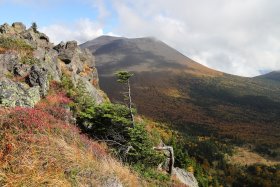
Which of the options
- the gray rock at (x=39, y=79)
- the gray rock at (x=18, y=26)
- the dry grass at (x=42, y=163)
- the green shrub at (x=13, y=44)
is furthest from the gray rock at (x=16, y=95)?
the gray rock at (x=18, y=26)

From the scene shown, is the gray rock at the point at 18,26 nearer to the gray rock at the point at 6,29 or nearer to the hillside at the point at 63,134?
the gray rock at the point at 6,29

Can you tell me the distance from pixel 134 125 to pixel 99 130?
91.3 inches

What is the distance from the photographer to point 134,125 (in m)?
19.0

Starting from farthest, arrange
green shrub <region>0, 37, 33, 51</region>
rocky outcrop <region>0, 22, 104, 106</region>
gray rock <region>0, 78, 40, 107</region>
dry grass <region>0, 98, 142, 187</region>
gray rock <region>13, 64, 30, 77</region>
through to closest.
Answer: green shrub <region>0, 37, 33, 51</region> < gray rock <region>13, 64, 30, 77</region> < rocky outcrop <region>0, 22, 104, 106</region> < gray rock <region>0, 78, 40, 107</region> < dry grass <region>0, 98, 142, 187</region>

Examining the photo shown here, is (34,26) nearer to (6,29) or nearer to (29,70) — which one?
(6,29)

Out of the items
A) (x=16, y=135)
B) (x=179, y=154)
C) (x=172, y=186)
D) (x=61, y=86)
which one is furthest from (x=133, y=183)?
(x=179, y=154)

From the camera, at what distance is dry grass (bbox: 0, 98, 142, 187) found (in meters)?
7.21

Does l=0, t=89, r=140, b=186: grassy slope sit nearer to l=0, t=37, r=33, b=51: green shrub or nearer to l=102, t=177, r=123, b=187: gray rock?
l=102, t=177, r=123, b=187: gray rock

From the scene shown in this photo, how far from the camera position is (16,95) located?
18.2 metres

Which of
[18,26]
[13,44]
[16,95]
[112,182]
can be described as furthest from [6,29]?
[112,182]

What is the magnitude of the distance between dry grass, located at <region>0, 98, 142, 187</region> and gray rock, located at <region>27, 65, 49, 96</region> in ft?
42.6

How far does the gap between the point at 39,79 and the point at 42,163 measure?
54.0 feet

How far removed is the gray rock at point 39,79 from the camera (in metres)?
23.0

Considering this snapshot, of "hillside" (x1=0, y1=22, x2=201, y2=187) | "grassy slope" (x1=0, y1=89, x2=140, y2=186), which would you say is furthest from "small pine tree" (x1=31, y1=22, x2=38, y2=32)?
"grassy slope" (x1=0, y1=89, x2=140, y2=186)
